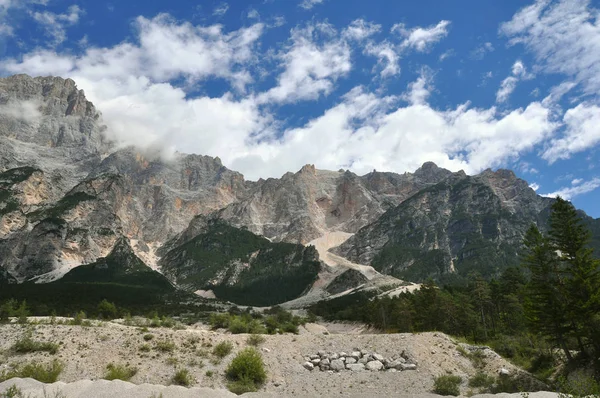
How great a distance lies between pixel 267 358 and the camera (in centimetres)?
3122

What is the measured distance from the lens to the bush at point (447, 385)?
26.1 meters

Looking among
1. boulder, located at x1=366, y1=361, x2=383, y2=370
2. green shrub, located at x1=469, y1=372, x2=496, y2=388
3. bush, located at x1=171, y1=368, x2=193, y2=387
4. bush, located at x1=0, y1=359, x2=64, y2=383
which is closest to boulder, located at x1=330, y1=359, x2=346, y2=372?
boulder, located at x1=366, y1=361, x2=383, y2=370

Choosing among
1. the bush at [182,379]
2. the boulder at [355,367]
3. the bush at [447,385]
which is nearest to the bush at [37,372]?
the bush at [182,379]

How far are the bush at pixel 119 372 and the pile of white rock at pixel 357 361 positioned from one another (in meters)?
12.1

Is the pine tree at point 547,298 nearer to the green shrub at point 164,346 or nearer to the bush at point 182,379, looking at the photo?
the bush at point 182,379

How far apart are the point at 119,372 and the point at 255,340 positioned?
10916 mm

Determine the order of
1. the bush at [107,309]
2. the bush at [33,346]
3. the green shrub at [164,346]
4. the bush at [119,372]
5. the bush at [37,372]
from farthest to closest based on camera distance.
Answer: the bush at [107,309], the green shrub at [164,346], the bush at [33,346], the bush at [119,372], the bush at [37,372]

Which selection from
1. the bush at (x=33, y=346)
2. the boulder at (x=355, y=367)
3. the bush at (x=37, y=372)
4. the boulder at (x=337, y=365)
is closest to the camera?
the bush at (x=37, y=372)

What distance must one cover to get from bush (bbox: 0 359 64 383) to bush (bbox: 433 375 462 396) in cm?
2317

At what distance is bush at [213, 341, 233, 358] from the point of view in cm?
3048

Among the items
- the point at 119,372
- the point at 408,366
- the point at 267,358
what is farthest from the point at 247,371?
the point at 408,366

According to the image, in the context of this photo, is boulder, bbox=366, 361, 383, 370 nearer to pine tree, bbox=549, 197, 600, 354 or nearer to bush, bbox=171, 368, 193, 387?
bush, bbox=171, 368, 193, 387

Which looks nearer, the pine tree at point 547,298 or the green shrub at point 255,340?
the green shrub at point 255,340

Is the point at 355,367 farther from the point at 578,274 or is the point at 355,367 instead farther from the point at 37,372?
the point at 37,372
